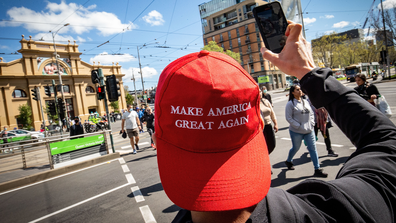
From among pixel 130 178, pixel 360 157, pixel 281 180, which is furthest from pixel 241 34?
pixel 360 157

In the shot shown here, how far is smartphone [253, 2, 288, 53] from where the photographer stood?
4.15 feet

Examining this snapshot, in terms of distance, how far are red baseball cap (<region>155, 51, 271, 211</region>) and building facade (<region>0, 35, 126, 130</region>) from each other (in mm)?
38145

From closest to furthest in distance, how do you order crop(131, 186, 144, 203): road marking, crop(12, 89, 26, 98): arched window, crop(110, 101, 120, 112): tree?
crop(131, 186, 144, 203): road marking → crop(12, 89, 26, 98): arched window → crop(110, 101, 120, 112): tree

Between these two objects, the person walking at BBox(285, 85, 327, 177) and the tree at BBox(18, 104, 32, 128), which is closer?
the person walking at BBox(285, 85, 327, 177)

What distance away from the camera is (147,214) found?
12.3ft

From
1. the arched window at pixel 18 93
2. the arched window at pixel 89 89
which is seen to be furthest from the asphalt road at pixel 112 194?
the arched window at pixel 89 89

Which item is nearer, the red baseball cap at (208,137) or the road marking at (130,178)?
the red baseball cap at (208,137)

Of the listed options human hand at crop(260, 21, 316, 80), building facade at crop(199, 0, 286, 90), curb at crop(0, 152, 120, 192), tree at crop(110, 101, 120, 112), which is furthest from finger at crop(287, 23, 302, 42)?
building facade at crop(199, 0, 286, 90)

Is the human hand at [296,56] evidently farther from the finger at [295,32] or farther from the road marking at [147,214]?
the road marking at [147,214]

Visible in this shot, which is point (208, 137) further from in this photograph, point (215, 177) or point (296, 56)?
point (296, 56)

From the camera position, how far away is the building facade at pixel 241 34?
182 ft

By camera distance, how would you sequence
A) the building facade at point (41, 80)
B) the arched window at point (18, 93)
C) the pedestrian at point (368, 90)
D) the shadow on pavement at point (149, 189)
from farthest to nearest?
the arched window at point (18, 93) < the building facade at point (41, 80) < the pedestrian at point (368, 90) < the shadow on pavement at point (149, 189)

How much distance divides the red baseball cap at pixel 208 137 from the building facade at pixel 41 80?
38.1 metres

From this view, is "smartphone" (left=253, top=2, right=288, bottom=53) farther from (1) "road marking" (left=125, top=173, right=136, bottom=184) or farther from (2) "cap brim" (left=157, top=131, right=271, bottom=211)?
(1) "road marking" (left=125, top=173, right=136, bottom=184)
